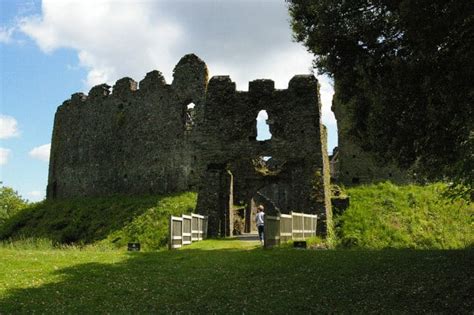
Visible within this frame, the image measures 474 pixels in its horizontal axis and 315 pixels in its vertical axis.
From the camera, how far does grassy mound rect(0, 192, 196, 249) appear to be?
27.1 m

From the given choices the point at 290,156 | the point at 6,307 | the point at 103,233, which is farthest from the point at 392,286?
the point at 103,233

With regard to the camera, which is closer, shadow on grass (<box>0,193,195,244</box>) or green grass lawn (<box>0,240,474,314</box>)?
green grass lawn (<box>0,240,474,314</box>)

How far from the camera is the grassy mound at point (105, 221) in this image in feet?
88.9

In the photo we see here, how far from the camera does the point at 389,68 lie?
11.8 m

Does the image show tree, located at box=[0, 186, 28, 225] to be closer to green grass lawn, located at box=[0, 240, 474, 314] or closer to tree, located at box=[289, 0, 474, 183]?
Answer: green grass lawn, located at box=[0, 240, 474, 314]

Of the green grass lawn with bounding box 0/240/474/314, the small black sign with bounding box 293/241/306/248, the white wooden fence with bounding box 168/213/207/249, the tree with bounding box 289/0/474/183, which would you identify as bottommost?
the green grass lawn with bounding box 0/240/474/314

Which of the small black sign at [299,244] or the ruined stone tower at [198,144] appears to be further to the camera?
the ruined stone tower at [198,144]

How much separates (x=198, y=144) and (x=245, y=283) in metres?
20.8

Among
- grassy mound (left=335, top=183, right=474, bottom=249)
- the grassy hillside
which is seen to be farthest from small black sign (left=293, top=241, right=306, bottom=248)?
grassy mound (left=335, top=183, right=474, bottom=249)

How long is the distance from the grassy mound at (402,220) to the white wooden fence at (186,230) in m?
6.48

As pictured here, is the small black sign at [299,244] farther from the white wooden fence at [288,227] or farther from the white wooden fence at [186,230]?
the white wooden fence at [186,230]

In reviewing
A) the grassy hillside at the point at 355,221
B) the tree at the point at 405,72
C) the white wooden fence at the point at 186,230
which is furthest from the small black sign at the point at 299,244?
the tree at the point at 405,72

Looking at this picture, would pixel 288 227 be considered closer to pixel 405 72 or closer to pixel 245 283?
pixel 245 283

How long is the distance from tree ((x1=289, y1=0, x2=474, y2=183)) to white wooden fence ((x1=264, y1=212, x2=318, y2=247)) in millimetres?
6903
